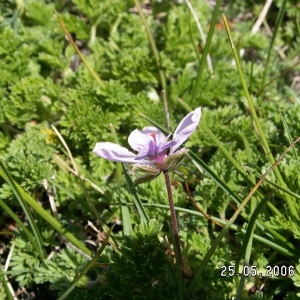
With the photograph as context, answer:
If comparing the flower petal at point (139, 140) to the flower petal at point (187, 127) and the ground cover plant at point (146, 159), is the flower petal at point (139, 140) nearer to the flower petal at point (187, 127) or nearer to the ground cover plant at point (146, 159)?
the ground cover plant at point (146, 159)

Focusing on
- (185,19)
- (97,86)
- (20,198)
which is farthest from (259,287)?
(185,19)

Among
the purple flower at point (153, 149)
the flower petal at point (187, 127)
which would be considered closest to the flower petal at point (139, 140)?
the purple flower at point (153, 149)

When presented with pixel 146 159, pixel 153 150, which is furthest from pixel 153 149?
pixel 146 159

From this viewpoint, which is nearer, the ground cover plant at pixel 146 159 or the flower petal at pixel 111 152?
the flower petal at pixel 111 152

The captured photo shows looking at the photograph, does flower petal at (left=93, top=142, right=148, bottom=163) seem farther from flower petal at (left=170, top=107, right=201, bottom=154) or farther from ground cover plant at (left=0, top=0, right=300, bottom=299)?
flower petal at (left=170, top=107, right=201, bottom=154)

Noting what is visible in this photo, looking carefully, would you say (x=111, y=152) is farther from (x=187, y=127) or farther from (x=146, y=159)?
(x=187, y=127)

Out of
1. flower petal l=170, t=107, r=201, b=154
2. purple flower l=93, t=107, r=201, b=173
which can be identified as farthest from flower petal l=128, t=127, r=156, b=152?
flower petal l=170, t=107, r=201, b=154

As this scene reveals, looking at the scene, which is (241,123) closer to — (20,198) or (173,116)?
(173,116)
